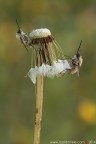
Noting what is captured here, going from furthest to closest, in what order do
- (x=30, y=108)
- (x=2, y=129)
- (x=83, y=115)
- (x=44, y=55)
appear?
(x=83, y=115)
(x=30, y=108)
(x=2, y=129)
(x=44, y=55)

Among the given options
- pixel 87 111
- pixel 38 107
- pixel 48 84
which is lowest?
pixel 38 107

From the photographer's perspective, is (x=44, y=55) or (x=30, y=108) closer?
(x=44, y=55)

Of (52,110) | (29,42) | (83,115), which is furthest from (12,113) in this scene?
(29,42)

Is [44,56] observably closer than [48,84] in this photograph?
Yes

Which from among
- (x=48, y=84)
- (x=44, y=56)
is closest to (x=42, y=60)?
(x=44, y=56)

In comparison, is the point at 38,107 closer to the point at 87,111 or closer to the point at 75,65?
the point at 75,65

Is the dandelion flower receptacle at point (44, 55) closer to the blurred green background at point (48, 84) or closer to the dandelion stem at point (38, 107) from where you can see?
the dandelion stem at point (38, 107)

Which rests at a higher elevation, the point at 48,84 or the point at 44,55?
the point at 48,84

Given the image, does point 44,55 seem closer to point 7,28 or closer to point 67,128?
point 67,128
